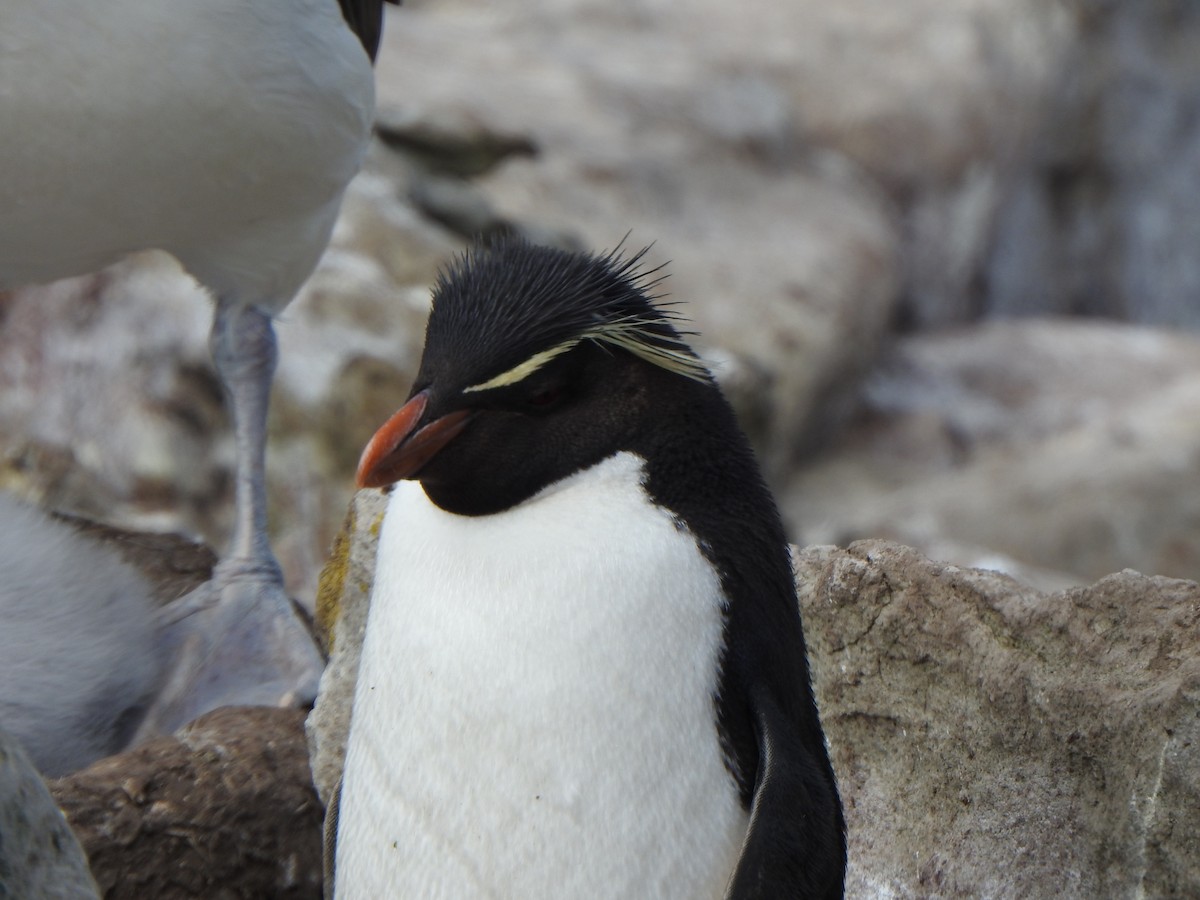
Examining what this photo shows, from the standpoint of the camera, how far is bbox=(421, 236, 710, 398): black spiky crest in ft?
5.27

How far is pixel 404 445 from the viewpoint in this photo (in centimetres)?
156

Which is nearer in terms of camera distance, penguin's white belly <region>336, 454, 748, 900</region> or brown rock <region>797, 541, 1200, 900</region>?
penguin's white belly <region>336, 454, 748, 900</region>

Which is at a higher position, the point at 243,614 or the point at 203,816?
the point at 243,614

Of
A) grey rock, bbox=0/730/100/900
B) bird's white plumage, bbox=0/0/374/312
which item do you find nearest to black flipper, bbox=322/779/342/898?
grey rock, bbox=0/730/100/900

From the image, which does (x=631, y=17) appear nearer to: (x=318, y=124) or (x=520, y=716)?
(x=318, y=124)

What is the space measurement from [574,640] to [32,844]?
1.80 ft

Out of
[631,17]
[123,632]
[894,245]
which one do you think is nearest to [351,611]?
[123,632]

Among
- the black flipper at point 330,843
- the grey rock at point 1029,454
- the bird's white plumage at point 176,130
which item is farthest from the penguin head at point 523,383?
the grey rock at point 1029,454

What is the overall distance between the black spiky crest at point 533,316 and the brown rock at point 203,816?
0.71m

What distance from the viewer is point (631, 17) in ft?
30.4

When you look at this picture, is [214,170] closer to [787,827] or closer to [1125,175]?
[787,827]

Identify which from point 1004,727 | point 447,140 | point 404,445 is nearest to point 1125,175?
point 447,140

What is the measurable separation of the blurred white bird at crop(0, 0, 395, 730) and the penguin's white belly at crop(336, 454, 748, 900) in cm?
77

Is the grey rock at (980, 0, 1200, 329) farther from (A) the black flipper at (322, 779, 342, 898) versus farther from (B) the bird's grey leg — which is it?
(A) the black flipper at (322, 779, 342, 898)
